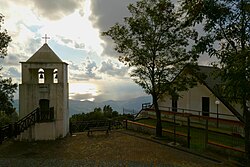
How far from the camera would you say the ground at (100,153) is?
1223 centimetres

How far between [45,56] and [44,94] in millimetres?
3468

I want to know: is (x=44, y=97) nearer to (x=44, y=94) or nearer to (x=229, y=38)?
(x=44, y=94)

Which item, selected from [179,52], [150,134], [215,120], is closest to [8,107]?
[150,134]

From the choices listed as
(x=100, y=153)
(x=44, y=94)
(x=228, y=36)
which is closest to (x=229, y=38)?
(x=228, y=36)

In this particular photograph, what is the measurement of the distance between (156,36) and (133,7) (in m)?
2.74

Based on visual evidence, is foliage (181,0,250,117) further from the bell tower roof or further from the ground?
the bell tower roof

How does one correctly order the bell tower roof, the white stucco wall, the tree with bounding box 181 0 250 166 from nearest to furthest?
the tree with bounding box 181 0 250 166
the white stucco wall
the bell tower roof

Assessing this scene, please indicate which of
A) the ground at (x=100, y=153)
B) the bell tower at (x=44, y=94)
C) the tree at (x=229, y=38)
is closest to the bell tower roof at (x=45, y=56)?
the bell tower at (x=44, y=94)

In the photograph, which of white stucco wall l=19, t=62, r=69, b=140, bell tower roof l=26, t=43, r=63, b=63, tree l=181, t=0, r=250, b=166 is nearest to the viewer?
tree l=181, t=0, r=250, b=166

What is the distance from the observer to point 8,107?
15625mm

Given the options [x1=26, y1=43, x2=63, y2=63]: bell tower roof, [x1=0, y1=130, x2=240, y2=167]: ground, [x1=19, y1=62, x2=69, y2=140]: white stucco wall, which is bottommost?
[x1=0, y1=130, x2=240, y2=167]: ground

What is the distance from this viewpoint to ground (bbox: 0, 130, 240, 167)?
1223cm

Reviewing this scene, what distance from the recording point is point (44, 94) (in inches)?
777

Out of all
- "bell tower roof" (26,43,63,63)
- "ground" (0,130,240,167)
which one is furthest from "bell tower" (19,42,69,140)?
"ground" (0,130,240,167)
